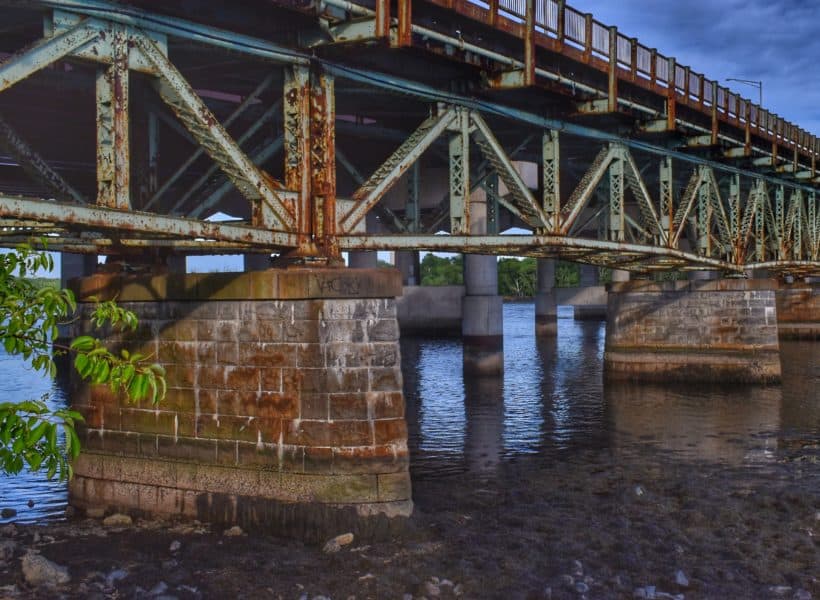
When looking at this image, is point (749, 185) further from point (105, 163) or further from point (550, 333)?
point (105, 163)

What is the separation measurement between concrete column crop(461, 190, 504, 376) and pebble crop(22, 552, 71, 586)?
89.0 ft

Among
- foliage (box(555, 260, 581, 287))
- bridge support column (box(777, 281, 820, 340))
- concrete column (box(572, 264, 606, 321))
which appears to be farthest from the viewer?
foliage (box(555, 260, 581, 287))

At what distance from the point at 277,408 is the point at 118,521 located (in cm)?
333

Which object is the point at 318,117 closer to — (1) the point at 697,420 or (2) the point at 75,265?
(1) the point at 697,420

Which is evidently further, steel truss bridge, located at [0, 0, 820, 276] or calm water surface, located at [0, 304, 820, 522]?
calm water surface, located at [0, 304, 820, 522]

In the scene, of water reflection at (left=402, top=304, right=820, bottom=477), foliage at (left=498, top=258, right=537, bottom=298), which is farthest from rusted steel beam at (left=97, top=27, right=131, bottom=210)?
foliage at (left=498, top=258, right=537, bottom=298)

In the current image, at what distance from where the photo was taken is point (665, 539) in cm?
1337

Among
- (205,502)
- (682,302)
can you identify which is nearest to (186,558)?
(205,502)

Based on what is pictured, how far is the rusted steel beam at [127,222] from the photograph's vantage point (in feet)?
33.0

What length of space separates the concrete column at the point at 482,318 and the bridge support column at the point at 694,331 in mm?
5313

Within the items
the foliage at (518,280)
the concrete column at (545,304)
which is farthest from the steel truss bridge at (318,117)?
the foliage at (518,280)

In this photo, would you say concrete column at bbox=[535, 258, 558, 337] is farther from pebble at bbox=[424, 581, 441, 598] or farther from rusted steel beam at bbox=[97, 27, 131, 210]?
rusted steel beam at bbox=[97, 27, 131, 210]

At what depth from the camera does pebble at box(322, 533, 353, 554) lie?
480 inches

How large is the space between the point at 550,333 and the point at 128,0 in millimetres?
56672
